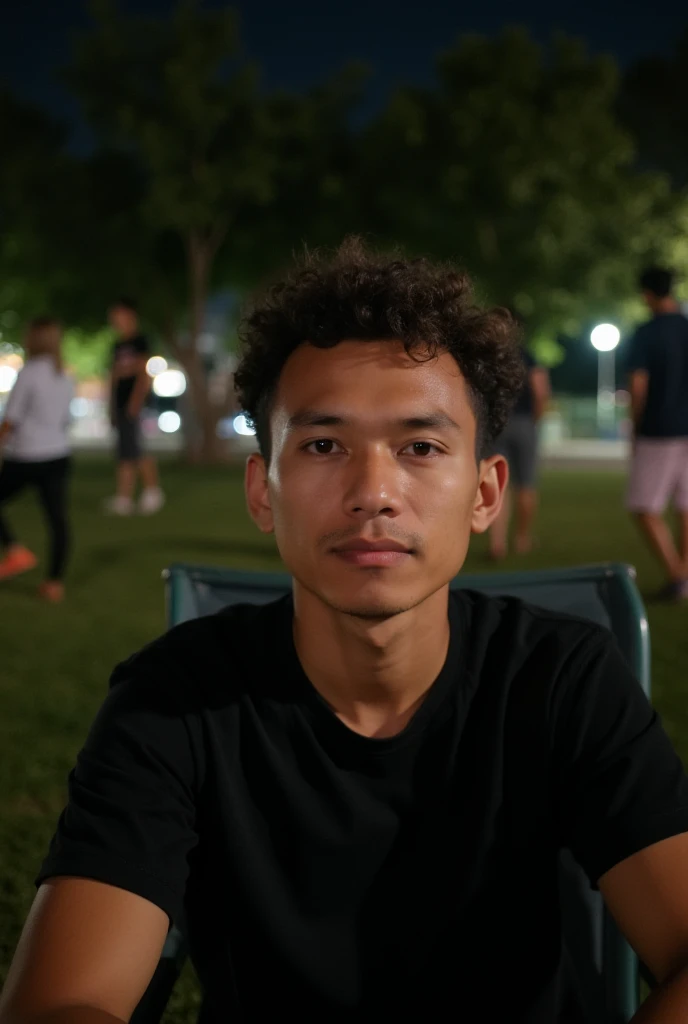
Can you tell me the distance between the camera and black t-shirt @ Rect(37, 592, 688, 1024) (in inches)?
69.9

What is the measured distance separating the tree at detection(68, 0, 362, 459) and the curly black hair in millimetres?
26202

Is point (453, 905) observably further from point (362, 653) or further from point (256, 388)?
point (256, 388)

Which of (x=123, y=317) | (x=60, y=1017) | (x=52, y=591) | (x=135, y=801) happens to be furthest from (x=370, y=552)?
(x=123, y=317)

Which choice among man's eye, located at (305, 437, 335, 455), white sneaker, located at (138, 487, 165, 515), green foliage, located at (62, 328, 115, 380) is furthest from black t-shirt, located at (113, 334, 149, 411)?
green foliage, located at (62, 328, 115, 380)

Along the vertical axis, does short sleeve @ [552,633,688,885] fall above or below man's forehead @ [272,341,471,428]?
below

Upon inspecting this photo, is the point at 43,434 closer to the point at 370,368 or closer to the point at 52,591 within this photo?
the point at 52,591

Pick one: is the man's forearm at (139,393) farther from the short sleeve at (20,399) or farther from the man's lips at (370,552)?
→ the man's lips at (370,552)

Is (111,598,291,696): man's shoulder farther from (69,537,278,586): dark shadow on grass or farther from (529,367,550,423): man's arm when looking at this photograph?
Result: (529,367,550,423): man's arm

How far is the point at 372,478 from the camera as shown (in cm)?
178

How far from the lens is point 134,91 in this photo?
28219mm

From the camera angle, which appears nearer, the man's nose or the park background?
the man's nose

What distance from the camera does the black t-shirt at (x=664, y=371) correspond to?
25.7 feet

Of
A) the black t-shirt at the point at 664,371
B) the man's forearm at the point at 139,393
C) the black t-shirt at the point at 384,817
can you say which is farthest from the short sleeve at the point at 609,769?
the man's forearm at the point at 139,393

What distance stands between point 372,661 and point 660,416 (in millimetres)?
6423
